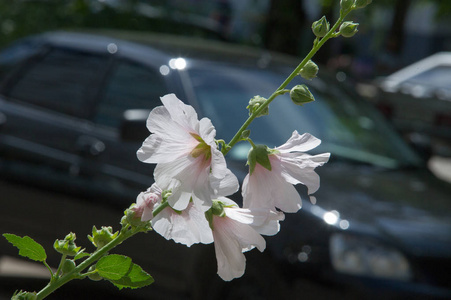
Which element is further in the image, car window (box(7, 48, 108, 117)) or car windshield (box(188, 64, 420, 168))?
car window (box(7, 48, 108, 117))

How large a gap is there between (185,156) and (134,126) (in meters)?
3.16

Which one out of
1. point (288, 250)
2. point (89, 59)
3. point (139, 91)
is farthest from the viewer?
point (89, 59)

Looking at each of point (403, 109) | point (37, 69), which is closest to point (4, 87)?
point (37, 69)

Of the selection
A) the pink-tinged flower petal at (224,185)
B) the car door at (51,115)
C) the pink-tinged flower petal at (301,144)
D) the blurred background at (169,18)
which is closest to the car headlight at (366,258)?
the car door at (51,115)

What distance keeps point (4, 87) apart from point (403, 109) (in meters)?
6.53

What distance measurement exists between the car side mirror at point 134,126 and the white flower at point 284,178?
9.98ft

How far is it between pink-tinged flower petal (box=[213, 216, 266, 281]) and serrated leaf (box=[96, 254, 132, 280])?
0.32 ft

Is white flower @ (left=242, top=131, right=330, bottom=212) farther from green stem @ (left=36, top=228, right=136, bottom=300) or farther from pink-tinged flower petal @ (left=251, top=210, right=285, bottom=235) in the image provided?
green stem @ (left=36, top=228, right=136, bottom=300)

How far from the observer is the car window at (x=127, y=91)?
4.42m

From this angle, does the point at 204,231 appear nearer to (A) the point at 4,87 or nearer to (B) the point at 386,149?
(B) the point at 386,149

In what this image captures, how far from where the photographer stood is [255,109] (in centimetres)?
86

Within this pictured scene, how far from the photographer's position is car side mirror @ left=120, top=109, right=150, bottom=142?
12.9 feet

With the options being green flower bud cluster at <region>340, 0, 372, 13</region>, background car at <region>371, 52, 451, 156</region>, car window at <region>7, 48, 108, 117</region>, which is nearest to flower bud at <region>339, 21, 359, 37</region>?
green flower bud cluster at <region>340, 0, 372, 13</region>

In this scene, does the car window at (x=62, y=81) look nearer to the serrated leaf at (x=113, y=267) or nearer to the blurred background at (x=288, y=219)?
the blurred background at (x=288, y=219)
